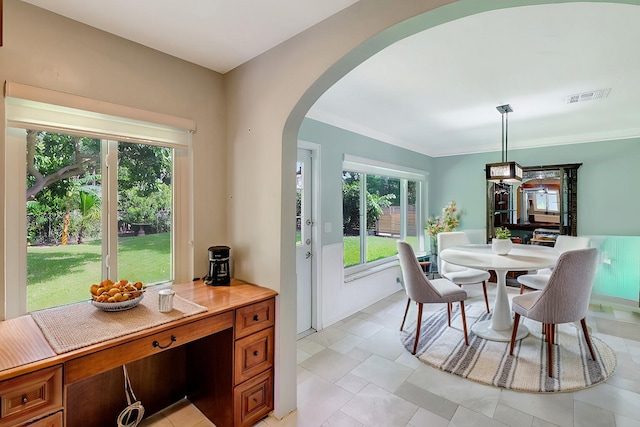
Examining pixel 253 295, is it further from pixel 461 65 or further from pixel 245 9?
pixel 461 65

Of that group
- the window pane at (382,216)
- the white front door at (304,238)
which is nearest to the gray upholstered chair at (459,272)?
the window pane at (382,216)

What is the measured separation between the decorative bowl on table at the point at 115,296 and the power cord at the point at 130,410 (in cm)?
49

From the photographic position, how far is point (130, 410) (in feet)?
5.87

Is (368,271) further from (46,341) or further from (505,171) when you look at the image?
(46,341)

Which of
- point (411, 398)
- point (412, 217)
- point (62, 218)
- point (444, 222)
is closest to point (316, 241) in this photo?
point (411, 398)

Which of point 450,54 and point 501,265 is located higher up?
point 450,54

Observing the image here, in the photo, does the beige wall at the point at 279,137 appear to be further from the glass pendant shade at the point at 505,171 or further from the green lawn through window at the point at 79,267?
the glass pendant shade at the point at 505,171

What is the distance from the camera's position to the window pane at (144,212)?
1.97 metres

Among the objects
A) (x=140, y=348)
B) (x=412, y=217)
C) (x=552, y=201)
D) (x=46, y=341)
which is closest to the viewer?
(x=46, y=341)

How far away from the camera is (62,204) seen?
1.74m

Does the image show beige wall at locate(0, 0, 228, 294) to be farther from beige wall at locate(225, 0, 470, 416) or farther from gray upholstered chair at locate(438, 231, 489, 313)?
gray upholstered chair at locate(438, 231, 489, 313)

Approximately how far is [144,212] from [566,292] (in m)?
3.20

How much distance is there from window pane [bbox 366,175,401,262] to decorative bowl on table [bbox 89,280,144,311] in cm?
309

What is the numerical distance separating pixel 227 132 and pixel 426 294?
2226mm
